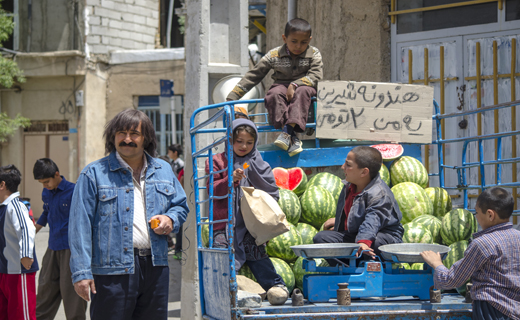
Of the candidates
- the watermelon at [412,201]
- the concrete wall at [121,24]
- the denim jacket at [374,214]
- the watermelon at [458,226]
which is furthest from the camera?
the concrete wall at [121,24]

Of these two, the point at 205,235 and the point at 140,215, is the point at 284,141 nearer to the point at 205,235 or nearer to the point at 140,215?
the point at 205,235

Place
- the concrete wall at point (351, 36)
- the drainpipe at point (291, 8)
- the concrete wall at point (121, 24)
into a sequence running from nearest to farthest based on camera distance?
the concrete wall at point (351, 36), the drainpipe at point (291, 8), the concrete wall at point (121, 24)

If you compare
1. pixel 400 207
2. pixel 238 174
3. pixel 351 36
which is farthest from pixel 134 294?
pixel 351 36

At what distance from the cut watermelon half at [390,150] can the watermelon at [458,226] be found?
3.70 ft

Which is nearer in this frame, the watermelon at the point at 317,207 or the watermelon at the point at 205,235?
the watermelon at the point at 205,235

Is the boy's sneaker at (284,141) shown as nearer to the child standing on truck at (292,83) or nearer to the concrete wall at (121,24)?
the child standing on truck at (292,83)

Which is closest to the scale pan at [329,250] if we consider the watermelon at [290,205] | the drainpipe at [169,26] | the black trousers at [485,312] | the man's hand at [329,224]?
the black trousers at [485,312]

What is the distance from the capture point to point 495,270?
3.72m

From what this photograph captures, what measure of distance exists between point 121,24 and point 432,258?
19050mm

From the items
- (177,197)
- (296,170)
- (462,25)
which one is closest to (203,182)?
(296,170)

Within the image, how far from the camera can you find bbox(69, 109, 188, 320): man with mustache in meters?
3.60

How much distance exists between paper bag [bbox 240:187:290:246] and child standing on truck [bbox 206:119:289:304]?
0.97 ft

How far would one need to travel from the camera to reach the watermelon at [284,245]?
200 inches

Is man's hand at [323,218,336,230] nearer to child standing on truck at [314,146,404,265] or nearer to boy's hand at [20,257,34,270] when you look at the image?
child standing on truck at [314,146,404,265]
